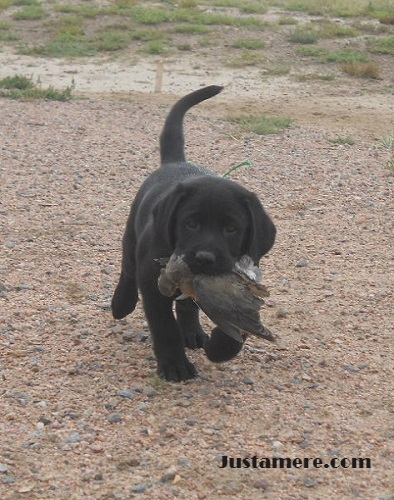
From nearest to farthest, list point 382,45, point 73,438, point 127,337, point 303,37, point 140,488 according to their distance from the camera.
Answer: point 140,488 < point 73,438 < point 127,337 < point 382,45 < point 303,37

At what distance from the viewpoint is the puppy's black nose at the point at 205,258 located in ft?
14.6

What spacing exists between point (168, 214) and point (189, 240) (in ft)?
0.53

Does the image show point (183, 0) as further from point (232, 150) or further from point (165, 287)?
point (165, 287)

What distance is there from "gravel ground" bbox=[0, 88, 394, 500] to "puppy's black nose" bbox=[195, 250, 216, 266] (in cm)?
69

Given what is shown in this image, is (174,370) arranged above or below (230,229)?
below

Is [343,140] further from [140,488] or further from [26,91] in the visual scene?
[140,488]

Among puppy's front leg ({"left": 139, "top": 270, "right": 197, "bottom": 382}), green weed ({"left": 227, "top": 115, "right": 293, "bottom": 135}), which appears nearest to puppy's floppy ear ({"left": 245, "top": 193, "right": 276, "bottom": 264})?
puppy's front leg ({"left": 139, "top": 270, "right": 197, "bottom": 382})

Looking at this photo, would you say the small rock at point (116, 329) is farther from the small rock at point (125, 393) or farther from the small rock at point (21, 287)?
the small rock at point (125, 393)

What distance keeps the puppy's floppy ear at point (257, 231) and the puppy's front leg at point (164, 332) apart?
1.52 ft

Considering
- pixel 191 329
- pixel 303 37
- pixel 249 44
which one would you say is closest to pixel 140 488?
pixel 191 329

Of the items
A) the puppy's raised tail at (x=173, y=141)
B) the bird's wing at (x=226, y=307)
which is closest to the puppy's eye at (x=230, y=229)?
the bird's wing at (x=226, y=307)

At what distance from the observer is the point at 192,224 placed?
15.2 ft

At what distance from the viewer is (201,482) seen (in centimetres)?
403

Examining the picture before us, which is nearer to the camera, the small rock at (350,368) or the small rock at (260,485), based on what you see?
the small rock at (260,485)
